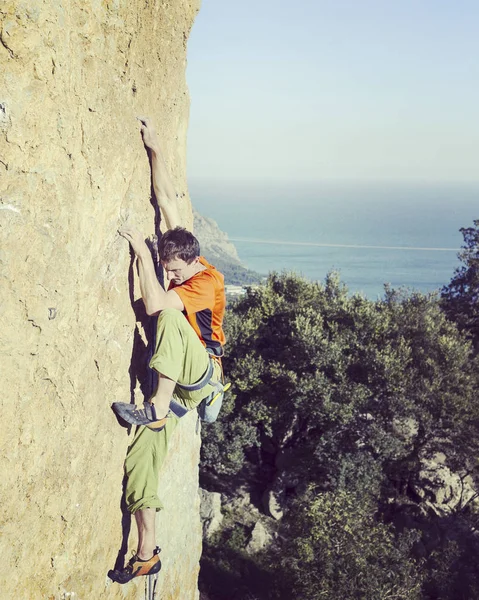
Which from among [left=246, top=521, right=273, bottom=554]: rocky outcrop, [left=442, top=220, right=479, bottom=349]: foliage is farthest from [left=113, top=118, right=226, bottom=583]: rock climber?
[left=442, top=220, right=479, bottom=349]: foliage

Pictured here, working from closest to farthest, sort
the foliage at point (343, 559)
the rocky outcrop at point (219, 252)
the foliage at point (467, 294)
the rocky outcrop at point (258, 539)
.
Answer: the foliage at point (343, 559), the rocky outcrop at point (258, 539), the foliage at point (467, 294), the rocky outcrop at point (219, 252)

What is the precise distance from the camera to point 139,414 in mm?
5934

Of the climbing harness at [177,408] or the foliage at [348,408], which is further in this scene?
the foliage at [348,408]

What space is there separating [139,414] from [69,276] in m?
1.82

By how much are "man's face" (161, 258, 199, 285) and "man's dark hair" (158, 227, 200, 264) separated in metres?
0.05

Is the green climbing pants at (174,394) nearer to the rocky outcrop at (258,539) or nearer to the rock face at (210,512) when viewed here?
the rocky outcrop at (258,539)

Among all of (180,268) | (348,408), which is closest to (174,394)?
(180,268)

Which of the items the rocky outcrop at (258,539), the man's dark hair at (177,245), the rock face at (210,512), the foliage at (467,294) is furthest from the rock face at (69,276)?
the foliage at (467,294)

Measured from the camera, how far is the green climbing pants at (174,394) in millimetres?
5789

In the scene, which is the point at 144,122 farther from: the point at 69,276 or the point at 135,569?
the point at 135,569

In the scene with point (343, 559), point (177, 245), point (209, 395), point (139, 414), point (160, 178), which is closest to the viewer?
point (139, 414)

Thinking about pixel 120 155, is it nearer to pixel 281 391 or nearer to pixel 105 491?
pixel 105 491

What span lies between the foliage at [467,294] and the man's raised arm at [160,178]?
25288mm

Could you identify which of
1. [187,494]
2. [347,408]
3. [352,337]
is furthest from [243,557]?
[187,494]
